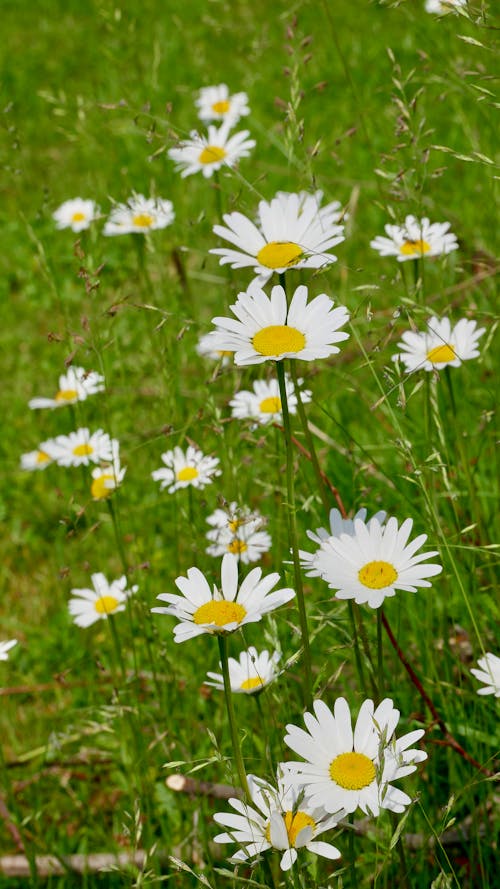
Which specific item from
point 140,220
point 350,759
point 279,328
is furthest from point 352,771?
point 140,220

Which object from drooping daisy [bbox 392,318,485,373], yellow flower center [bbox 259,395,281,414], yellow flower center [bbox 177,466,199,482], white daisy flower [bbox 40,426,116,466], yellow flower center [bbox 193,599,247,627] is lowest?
yellow flower center [bbox 193,599,247,627]

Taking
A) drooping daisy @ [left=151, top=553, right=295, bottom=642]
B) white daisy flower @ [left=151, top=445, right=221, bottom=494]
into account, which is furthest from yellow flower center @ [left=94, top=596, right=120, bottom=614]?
drooping daisy @ [left=151, top=553, right=295, bottom=642]

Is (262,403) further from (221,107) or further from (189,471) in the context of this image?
(221,107)

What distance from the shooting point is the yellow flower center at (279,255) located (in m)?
1.36

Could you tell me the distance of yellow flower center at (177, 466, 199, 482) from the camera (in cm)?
191

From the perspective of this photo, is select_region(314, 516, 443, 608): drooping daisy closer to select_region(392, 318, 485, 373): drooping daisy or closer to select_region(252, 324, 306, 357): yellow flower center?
select_region(252, 324, 306, 357): yellow flower center

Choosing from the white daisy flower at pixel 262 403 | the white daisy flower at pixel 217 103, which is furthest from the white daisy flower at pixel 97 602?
the white daisy flower at pixel 217 103

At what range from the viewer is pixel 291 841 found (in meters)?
1.04

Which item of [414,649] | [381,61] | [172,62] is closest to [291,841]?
[414,649]

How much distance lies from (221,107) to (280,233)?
1466 mm

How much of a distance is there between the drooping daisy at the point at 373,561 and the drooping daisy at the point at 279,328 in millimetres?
243

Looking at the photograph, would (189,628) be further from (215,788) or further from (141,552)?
(141,552)

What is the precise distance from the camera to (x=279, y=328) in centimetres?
120

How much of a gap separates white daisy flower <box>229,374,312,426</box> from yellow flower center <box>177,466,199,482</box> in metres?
0.14
